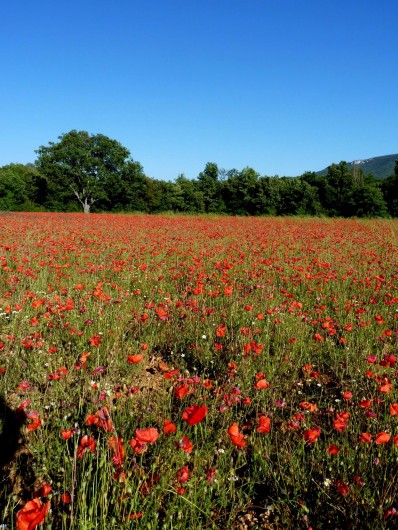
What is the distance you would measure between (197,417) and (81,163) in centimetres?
5093

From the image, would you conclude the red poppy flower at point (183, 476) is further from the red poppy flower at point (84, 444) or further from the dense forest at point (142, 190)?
the dense forest at point (142, 190)

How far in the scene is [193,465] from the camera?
86.9 inches

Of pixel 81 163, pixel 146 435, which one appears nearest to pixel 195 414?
pixel 146 435

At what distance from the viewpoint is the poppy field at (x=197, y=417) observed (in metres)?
1.81

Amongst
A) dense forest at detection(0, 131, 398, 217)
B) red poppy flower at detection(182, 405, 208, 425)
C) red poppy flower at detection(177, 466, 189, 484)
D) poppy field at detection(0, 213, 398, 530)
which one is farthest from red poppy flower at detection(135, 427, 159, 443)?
dense forest at detection(0, 131, 398, 217)

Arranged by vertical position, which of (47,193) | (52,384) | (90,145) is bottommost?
(52,384)

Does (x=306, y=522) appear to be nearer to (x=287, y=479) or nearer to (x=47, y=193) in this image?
(x=287, y=479)

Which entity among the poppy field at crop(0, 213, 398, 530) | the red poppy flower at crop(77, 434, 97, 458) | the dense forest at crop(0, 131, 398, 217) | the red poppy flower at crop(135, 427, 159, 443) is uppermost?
the dense forest at crop(0, 131, 398, 217)

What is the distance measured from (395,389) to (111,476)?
2.38 m

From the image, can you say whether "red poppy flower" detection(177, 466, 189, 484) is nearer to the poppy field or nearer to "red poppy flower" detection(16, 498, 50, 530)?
the poppy field

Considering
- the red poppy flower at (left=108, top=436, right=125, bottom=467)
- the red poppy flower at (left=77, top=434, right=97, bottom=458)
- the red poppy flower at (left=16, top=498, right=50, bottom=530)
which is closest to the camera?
the red poppy flower at (left=16, top=498, right=50, bottom=530)

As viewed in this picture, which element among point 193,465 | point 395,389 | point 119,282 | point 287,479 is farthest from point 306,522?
point 119,282

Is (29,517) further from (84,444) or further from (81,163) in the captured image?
(81,163)

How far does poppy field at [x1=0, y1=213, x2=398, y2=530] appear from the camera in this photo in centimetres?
181
